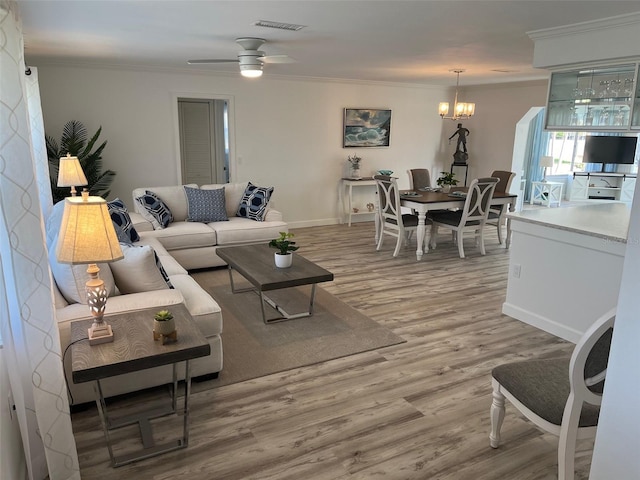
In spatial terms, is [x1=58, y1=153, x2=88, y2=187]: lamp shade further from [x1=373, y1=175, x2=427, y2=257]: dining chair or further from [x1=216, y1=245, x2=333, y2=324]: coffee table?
[x1=373, y1=175, x2=427, y2=257]: dining chair

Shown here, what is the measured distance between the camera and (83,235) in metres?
2.14

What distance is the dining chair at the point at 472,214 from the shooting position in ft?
19.8

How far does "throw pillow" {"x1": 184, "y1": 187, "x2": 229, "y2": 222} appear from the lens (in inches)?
227

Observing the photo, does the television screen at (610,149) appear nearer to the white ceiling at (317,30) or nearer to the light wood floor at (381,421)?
the white ceiling at (317,30)

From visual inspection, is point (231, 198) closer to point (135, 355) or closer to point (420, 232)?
point (420, 232)

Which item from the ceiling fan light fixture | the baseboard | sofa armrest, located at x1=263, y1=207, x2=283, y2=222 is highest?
the ceiling fan light fixture

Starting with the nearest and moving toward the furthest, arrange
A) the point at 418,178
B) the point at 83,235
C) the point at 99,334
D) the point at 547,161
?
the point at 83,235 < the point at 99,334 < the point at 418,178 < the point at 547,161

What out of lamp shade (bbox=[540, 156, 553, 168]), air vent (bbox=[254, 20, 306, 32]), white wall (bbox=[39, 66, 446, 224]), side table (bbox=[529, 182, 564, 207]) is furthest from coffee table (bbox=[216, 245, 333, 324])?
side table (bbox=[529, 182, 564, 207])

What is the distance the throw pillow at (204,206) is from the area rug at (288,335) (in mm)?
1265

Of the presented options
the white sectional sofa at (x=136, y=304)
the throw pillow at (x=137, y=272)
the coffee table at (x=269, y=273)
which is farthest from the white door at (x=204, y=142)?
the throw pillow at (x=137, y=272)

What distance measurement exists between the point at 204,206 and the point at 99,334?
353 cm

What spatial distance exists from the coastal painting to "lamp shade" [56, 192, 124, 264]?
6.29m

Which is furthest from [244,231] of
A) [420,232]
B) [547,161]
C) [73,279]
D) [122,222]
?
[547,161]

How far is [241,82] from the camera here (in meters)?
7.08
